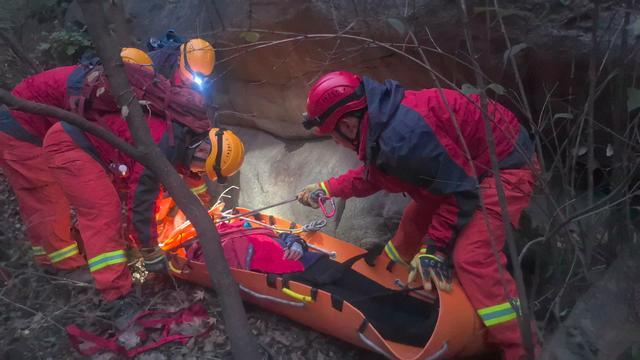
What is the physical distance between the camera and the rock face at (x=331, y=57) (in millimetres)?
3270

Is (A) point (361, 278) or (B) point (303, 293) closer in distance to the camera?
(B) point (303, 293)

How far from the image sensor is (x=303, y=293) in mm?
3066

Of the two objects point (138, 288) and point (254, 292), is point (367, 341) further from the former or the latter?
point (138, 288)

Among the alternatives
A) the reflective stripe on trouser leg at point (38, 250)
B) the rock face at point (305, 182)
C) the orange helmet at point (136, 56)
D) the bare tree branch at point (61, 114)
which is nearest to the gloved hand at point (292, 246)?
the rock face at point (305, 182)

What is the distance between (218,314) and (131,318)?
1.74 ft

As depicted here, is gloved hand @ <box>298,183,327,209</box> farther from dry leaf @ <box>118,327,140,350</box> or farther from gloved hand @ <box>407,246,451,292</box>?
dry leaf @ <box>118,327,140,350</box>

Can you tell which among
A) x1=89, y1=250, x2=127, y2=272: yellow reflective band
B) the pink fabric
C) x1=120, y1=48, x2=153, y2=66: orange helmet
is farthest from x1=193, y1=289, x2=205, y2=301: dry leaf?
x1=120, y1=48, x2=153, y2=66: orange helmet

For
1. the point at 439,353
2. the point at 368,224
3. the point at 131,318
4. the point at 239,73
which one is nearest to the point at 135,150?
the point at 131,318

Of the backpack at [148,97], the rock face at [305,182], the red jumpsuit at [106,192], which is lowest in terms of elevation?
the rock face at [305,182]

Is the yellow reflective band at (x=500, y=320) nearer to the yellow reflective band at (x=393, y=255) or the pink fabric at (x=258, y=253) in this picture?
the yellow reflective band at (x=393, y=255)

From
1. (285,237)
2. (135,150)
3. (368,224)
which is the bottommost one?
(368,224)

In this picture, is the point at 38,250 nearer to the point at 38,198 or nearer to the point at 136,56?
the point at 38,198

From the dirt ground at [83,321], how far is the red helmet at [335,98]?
138 cm

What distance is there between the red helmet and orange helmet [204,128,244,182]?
796mm
